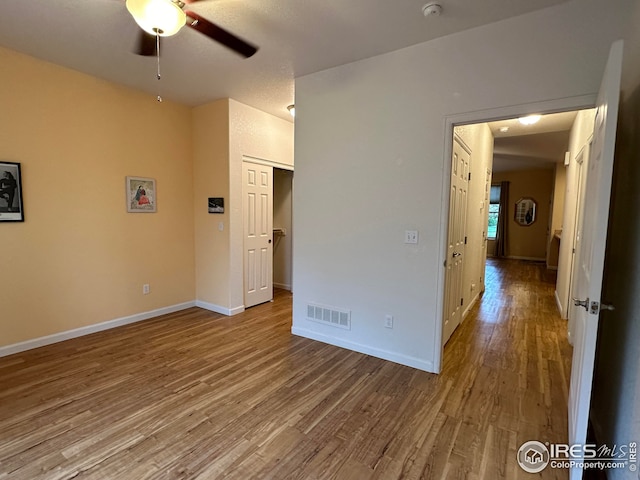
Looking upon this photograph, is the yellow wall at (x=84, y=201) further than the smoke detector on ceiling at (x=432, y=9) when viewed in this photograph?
Yes

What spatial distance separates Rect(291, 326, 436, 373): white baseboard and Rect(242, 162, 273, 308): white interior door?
1211 mm

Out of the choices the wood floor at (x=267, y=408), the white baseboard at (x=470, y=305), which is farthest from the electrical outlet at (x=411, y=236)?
the white baseboard at (x=470, y=305)

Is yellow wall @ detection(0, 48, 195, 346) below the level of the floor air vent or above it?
above

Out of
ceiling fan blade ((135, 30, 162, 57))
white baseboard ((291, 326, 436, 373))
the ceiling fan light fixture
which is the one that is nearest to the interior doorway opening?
white baseboard ((291, 326, 436, 373))

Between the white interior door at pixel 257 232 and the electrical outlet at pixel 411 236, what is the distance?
2.34 meters

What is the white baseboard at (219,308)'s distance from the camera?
13.7 feet

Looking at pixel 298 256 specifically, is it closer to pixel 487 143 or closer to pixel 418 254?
pixel 418 254

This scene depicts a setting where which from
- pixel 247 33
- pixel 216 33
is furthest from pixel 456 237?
pixel 216 33

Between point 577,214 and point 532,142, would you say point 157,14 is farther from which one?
point 532,142

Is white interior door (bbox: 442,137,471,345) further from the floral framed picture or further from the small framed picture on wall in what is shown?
the floral framed picture

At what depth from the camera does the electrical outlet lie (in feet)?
8.95

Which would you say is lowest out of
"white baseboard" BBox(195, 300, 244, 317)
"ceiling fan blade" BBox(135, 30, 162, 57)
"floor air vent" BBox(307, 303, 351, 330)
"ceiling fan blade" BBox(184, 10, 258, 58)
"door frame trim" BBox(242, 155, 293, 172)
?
"white baseboard" BBox(195, 300, 244, 317)

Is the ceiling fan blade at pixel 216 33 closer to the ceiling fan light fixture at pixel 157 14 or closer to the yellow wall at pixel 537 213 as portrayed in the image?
the ceiling fan light fixture at pixel 157 14

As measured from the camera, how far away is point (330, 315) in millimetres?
3273
